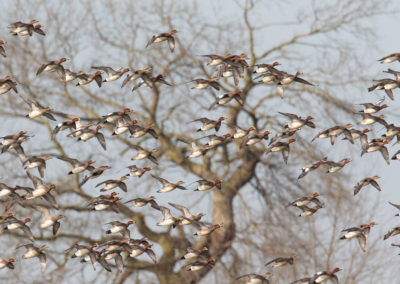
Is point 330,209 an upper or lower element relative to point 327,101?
lower

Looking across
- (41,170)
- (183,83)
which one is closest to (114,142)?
(183,83)

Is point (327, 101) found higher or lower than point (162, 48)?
lower

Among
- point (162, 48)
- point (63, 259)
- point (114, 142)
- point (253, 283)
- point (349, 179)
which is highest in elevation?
point (162, 48)

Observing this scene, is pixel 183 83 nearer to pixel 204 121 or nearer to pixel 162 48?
pixel 162 48

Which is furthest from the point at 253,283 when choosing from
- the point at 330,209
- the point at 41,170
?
the point at 330,209

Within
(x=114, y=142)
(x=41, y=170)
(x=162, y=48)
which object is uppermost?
(x=162, y=48)

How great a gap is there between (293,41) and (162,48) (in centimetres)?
412

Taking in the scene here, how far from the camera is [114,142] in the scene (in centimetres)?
2173

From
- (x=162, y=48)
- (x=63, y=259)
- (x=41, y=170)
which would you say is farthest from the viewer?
(x=162, y=48)

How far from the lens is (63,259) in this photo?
2008 centimetres

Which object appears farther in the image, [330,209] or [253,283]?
[330,209]

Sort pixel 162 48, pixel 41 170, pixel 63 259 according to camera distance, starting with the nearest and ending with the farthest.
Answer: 1. pixel 41 170
2. pixel 63 259
3. pixel 162 48

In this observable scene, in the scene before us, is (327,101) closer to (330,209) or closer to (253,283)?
(330,209)

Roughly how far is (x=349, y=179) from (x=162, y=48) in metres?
6.41
